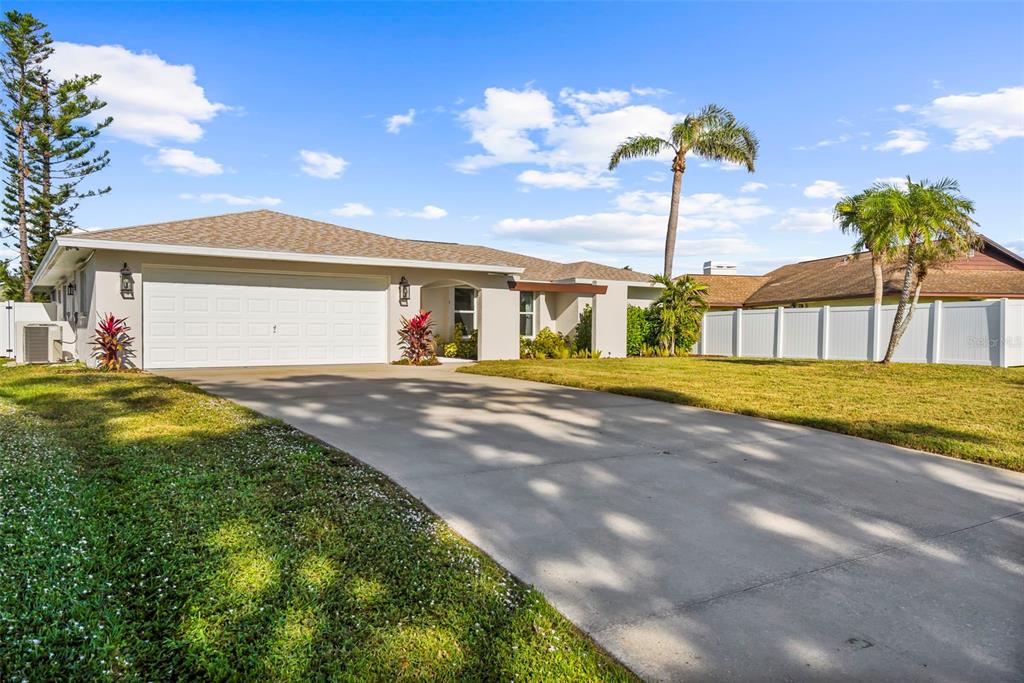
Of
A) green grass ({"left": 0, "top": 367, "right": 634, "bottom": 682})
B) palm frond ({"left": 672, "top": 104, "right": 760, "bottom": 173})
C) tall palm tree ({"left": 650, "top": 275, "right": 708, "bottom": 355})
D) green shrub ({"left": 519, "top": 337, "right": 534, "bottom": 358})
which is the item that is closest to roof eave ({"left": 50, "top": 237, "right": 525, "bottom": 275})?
green shrub ({"left": 519, "top": 337, "right": 534, "bottom": 358})

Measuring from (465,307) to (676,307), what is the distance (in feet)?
24.0

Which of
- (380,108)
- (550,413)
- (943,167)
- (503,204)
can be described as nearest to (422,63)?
(380,108)

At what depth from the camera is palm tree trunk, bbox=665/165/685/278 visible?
79.1ft

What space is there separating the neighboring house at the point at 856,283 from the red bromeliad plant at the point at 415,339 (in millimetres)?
13732

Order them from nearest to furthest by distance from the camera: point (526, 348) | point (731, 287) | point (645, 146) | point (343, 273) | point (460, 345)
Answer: point (343, 273) < point (460, 345) < point (526, 348) < point (645, 146) < point (731, 287)

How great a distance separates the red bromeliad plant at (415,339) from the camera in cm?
1558

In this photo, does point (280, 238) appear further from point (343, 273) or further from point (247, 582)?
point (247, 582)

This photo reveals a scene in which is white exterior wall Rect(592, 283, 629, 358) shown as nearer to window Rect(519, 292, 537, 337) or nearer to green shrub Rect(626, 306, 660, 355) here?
green shrub Rect(626, 306, 660, 355)

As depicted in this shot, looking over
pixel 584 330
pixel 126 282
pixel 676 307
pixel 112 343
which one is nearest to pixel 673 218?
pixel 676 307

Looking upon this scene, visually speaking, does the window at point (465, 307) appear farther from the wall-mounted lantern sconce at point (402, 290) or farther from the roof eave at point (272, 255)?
the wall-mounted lantern sconce at point (402, 290)

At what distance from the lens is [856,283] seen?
2325 centimetres

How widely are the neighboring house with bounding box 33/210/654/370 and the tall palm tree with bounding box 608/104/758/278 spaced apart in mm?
8856

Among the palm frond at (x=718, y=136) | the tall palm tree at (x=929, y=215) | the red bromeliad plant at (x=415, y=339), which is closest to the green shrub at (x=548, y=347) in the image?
the red bromeliad plant at (x=415, y=339)

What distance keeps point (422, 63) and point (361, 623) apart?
1496cm
